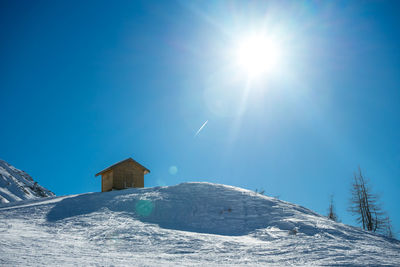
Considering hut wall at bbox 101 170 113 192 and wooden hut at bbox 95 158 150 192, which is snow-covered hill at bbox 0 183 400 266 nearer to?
wooden hut at bbox 95 158 150 192

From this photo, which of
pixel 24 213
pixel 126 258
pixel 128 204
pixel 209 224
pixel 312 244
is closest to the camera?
pixel 126 258

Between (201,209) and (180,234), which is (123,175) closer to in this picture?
(201,209)

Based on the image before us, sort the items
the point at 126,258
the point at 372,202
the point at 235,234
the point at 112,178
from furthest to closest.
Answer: the point at 112,178, the point at 372,202, the point at 235,234, the point at 126,258

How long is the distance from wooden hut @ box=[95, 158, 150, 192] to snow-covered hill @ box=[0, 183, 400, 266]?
281 inches

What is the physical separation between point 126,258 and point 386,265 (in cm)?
717

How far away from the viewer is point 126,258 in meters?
8.13

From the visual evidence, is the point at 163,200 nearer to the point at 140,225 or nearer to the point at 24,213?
the point at 140,225

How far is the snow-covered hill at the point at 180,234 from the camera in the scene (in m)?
8.21

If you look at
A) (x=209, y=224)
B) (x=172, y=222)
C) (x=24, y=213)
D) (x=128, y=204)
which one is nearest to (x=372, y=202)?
(x=209, y=224)

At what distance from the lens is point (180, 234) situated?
1216 cm

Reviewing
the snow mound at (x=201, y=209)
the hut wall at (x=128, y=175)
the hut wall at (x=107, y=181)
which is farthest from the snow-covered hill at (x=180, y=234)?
the hut wall at (x=107, y=181)

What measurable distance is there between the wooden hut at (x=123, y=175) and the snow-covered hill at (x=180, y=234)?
281 inches

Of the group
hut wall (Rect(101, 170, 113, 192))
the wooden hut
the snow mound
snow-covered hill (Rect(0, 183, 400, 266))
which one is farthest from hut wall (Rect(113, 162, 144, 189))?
snow-covered hill (Rect(0, 183, 400, 266))

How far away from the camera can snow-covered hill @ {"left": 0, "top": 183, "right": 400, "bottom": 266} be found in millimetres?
8211
